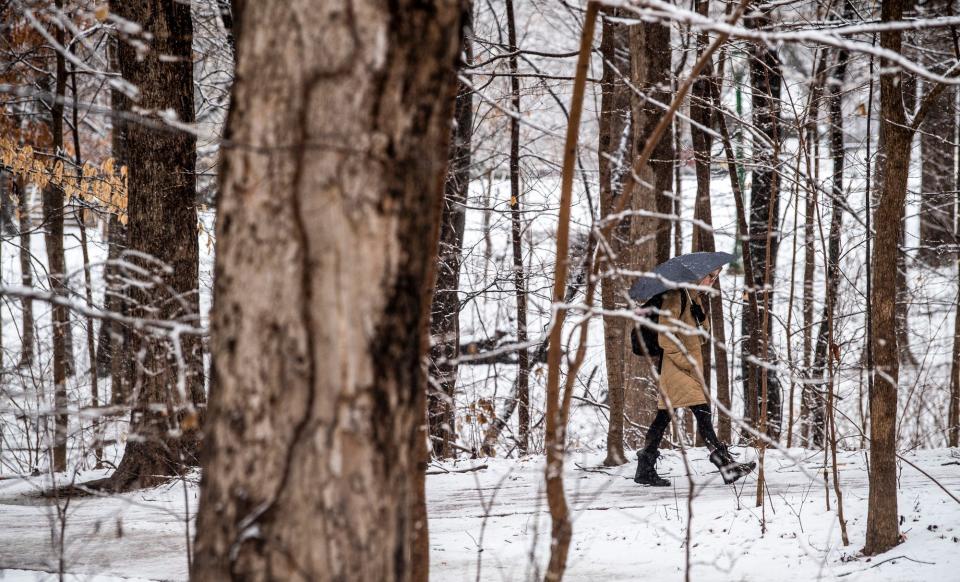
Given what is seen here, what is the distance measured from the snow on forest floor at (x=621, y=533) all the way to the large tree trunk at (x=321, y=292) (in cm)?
220

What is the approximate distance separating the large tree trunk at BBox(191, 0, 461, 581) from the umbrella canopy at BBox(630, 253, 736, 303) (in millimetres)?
4363

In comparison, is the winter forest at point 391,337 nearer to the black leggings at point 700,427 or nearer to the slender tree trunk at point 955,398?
the black leggings at point 700,427

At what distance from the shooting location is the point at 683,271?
591cm

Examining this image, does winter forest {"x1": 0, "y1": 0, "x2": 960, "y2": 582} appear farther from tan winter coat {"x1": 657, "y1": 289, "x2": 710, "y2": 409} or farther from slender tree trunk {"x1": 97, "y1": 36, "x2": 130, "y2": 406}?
slender tree trunk {"x1": 97, "y1": 36, "x2": 130, "y2": 406}

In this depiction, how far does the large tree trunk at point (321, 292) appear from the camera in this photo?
159 cm

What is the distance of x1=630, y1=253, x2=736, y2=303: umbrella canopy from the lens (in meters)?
5.82

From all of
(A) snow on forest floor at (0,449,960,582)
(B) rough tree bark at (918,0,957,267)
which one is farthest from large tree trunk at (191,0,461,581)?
(B) rough tree bark at (918,0,957,267)

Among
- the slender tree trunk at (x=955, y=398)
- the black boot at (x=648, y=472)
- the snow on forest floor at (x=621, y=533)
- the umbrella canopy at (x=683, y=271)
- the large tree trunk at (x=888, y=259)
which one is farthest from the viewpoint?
the slender tree trunk at (x=955, y=398)

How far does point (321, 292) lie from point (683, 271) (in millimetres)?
4734

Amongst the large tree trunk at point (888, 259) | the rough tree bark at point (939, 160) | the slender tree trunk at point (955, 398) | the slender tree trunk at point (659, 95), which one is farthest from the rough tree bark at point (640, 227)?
the slender tree trunk at point (955, 398)

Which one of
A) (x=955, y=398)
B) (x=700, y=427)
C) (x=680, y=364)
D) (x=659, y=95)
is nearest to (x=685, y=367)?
(x=680, y=364)

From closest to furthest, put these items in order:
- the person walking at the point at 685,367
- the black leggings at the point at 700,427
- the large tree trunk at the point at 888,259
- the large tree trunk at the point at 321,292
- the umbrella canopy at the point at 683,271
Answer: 1. the large tree trunk at the point at 321,292
2. the large tree trunk at the point at 888,259
3. the umbrella canopy at the point at 683,271
4. the person walking at the point at 685,367
5. the black leggings at the point at 700,427

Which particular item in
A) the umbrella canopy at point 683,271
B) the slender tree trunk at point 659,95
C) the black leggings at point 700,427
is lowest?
the black leggings at point 700,427

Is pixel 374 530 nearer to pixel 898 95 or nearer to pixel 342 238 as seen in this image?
pixel 342 238
